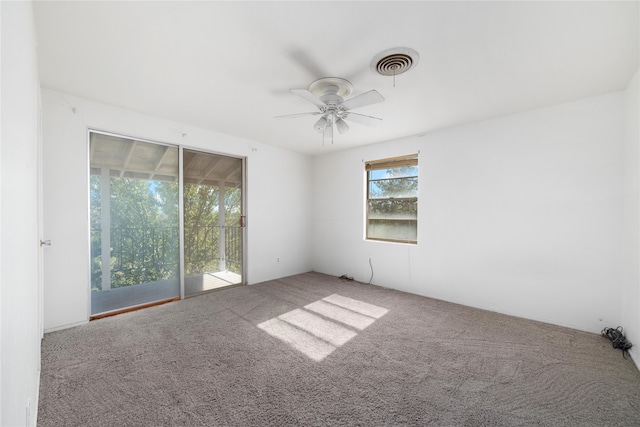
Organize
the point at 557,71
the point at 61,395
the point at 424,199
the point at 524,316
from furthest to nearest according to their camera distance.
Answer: the point at 424,199 < the point at 524,316 < the point at 557,71 < the point at 61,395

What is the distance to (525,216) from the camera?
3156 millimetres

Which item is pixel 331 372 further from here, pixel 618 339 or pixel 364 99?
pixel 618 339

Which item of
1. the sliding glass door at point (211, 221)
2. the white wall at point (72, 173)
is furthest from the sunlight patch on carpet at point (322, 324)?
the white wall at point (72, 173)

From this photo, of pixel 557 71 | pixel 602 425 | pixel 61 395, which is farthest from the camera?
pixel 557 71

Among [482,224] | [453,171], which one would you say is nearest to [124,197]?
[453,171]

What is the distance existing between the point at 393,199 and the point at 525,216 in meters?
1.81

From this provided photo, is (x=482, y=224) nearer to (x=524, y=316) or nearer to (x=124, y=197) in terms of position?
(x=524, y=316)

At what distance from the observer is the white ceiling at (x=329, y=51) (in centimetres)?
166

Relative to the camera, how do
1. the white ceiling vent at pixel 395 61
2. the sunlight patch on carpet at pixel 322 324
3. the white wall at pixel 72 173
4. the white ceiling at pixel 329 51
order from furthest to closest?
the white wall at pixel 72 173
the sunlight patch on carpet at pixel 322 324
the white ceiling vent at pixel 395 61
the white ceiling at pixel 329 51

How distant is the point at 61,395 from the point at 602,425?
3.47m

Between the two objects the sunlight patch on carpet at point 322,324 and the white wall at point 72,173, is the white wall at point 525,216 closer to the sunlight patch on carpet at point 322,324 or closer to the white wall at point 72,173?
the sunlight patch on carpet at point 322,324

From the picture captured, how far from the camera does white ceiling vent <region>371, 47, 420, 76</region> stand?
2.01 m

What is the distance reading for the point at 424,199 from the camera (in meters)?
4.01

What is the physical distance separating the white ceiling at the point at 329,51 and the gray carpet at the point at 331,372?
8.11 ft
